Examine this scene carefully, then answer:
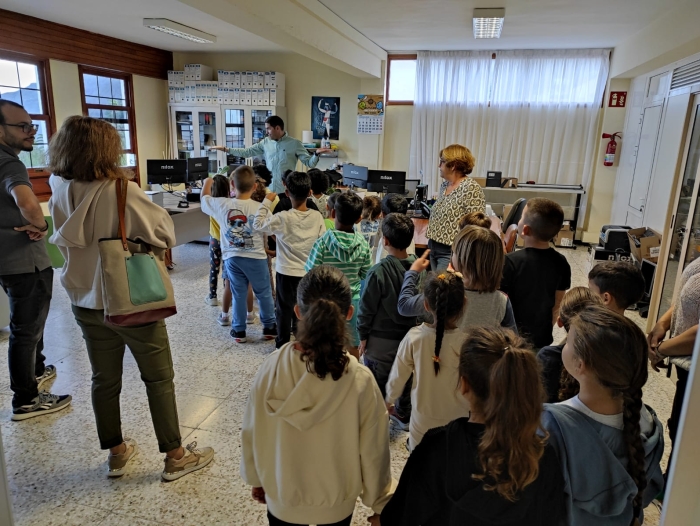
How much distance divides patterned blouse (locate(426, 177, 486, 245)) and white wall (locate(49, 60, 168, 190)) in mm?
5901

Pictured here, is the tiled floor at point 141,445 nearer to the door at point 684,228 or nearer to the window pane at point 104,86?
the door at point 684,228

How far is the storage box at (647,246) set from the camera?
4.20 metres

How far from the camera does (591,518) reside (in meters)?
1.10

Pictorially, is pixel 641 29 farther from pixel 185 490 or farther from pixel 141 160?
pixel 141 160

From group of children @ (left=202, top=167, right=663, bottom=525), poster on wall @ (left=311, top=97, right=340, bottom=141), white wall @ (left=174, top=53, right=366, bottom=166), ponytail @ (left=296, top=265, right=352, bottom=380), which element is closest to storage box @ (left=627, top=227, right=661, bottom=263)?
group of children @ (left=202, top=167, right=663, bottom=525)

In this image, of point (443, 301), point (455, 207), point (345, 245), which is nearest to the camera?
point (443, 301)

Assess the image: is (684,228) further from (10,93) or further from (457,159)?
→ (10,93)

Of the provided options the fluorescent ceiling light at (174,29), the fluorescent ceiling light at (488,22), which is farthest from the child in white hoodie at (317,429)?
the fluorescent ceiling light at (174,29)

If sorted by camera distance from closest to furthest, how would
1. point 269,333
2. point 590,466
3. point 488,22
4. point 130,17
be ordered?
1. point 590,466
2. point 269,333
3. point 488,22
4. point 130,17

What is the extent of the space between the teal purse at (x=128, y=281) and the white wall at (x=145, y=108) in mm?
5851

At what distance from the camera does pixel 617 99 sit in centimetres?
649

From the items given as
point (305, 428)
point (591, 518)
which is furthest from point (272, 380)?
point (591, 518)

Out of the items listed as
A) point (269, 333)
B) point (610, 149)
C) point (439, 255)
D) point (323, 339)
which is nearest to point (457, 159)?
point (439, 255)

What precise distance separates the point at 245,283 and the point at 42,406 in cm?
139
